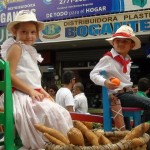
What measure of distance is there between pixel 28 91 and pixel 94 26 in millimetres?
6475

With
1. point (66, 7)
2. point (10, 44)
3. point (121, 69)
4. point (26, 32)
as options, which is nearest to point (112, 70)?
→ point (121, 69)

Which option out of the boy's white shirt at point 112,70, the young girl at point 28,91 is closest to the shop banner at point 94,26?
the boy's white shirt at point 112,70

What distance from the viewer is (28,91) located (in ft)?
7.82

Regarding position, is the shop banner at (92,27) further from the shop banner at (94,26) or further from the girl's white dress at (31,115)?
the girl's white dress at (31,115)

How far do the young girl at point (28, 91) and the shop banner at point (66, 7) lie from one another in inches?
230

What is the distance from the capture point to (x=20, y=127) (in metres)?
2.20

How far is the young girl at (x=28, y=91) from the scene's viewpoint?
7.26 feet

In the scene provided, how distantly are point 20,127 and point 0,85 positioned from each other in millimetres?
335

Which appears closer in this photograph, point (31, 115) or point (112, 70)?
point (31, 115)

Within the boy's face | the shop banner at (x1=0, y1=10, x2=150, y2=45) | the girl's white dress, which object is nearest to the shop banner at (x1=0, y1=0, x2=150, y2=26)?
the shop banner at (x1=0, y1=10, x2=150, y2=45)

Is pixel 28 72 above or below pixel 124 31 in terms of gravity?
below

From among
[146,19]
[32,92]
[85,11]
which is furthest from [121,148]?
[85,11]

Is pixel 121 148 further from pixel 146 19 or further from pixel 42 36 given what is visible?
pixel 42 36

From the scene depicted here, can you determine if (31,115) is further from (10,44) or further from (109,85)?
(109,85)
